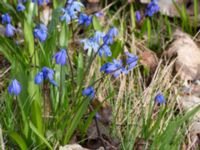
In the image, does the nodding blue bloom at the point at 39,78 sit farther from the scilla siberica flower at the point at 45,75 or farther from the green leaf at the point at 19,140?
the green leaf at the point at 19,140

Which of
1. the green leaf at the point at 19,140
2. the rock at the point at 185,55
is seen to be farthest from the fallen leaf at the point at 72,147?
the rock at the point at 185,55

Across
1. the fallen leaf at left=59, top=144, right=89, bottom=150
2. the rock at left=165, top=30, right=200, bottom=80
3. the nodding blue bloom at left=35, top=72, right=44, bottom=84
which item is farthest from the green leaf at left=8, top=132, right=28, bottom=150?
the rock at left=165, top=30, right=200, bottom=80

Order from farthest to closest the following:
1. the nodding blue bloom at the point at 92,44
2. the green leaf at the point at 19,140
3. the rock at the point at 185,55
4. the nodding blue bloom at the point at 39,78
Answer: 1. the rock at the point at 185,55
2. the nodding blue bloom at the point at 92,44
3. the green leaf at the point at 19,140
4. the nodding blue bloom at the point at 39,78

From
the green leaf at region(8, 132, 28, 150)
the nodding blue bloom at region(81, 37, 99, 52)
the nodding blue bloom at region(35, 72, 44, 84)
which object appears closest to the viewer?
the nodding blue bloom at region(35, 72, 44, 84)

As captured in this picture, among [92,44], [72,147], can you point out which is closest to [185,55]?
[92,44]

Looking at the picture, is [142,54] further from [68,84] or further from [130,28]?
[68,84]

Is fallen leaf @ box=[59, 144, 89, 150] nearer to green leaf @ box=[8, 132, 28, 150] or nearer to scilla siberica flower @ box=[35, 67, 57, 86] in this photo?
green leaf @ box=[8, 132, 28, 150]

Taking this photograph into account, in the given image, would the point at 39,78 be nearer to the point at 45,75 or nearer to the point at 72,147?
the point at 45,75

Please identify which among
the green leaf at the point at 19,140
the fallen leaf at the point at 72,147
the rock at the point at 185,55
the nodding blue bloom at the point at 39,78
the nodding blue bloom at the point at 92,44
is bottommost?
the fallen leaf at the point at 72,147

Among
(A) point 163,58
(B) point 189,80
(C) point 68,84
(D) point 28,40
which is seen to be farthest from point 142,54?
(D) point 28,40
